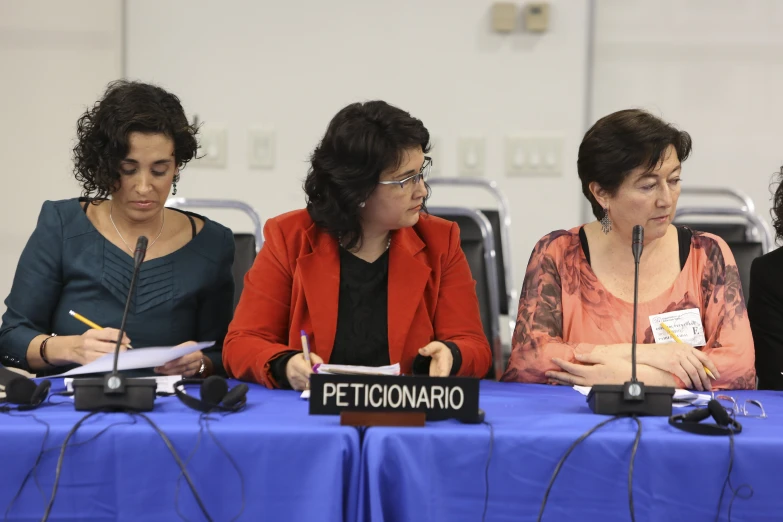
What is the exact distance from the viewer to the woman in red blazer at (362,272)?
2227 mm

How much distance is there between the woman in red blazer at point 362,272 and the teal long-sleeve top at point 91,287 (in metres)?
0.24

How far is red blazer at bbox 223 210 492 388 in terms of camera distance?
223 centimetres

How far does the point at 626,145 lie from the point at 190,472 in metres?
1.37

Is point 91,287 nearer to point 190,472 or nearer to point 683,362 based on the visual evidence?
point 190,472

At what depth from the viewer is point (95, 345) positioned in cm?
207

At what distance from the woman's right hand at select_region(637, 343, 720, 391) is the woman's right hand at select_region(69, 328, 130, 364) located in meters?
1.18

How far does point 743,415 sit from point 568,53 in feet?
8.89

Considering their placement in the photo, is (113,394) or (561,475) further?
(113,394)

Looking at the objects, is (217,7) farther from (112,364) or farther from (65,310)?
(112,364)

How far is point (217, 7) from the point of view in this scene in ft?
13.8

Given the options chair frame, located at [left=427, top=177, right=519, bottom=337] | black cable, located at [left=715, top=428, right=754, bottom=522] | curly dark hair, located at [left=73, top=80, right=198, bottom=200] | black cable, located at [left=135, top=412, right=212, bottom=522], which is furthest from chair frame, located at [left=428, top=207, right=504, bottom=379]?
black cable, located at [left=135, top=412, right=212, bottom=522]

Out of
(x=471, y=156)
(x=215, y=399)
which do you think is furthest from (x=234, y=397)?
→ (x=471, y=156)

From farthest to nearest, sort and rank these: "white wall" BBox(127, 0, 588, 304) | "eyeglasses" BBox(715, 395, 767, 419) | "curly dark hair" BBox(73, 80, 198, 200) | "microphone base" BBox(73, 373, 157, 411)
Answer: "white wall" BBox(127, 0, 588, 304)
"curly dark hair" BBox(73, 80, 198, 200)
"eyeglasses" BBox(715, 395, 767, 419)
"microphone base" BBox(73, 373, 157, 411)

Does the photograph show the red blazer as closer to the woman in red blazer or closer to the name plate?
the woman in red blazer
